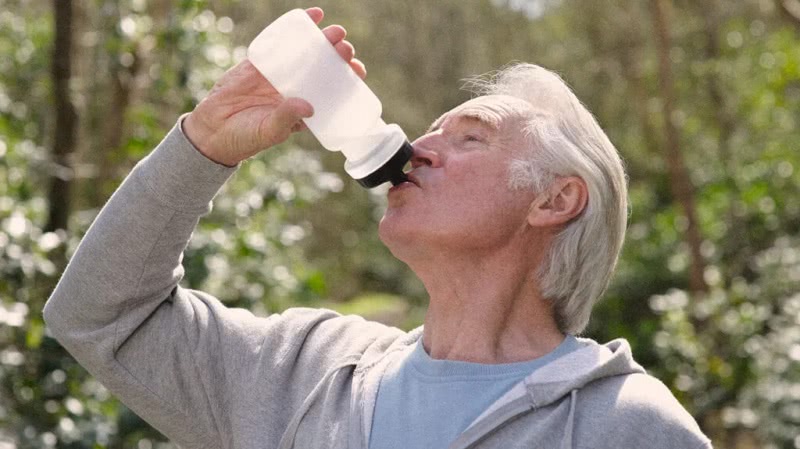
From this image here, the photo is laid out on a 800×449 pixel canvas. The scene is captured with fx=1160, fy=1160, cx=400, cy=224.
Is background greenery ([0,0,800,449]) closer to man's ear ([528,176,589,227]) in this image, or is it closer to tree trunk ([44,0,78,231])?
tree trunk ([44,0,78,231])

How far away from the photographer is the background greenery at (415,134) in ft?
10.6

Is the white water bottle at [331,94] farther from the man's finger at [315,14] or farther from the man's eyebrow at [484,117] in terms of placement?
the man's eyebrow at [484,117]

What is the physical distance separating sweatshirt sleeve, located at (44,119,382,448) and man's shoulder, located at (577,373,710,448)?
458 millimetres

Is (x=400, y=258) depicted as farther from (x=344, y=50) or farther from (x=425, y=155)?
(x=344, y=50)

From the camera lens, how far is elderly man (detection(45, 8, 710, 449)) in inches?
72.3

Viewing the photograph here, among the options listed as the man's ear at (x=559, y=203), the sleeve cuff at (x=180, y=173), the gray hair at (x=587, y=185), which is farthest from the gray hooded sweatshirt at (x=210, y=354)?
the man's ear at (x=559, y=203)

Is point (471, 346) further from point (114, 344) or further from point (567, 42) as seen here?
point (567, 42)

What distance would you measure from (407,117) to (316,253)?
1864mm

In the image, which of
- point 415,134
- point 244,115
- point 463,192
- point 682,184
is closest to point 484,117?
point 463,192

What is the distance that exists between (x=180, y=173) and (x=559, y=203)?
24.3 inches

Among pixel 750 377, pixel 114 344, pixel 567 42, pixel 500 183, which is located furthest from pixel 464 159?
pixel 567 42

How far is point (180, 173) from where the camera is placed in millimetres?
1845

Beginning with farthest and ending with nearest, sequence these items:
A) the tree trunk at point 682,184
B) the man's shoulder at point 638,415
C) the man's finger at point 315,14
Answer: the tree trunk at point 682,184
the man's finger at point 315,14
the man's shoulder at point 638,415

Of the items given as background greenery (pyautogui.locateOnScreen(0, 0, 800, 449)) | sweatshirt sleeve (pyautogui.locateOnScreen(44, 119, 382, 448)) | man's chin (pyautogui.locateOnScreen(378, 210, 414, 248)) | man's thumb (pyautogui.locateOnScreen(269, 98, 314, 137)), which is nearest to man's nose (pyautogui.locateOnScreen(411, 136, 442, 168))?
man's chin (pyautogui.locateOnScreen(378, 210, 414, 248))
